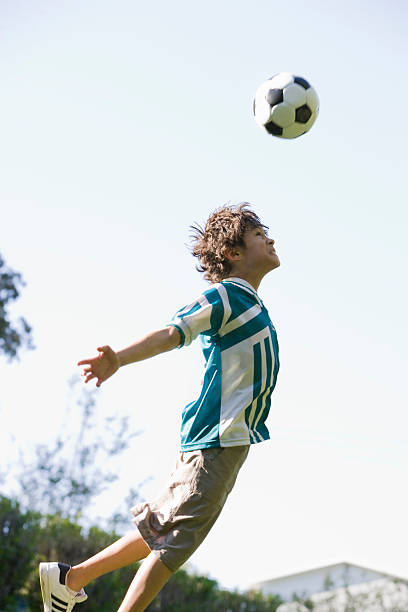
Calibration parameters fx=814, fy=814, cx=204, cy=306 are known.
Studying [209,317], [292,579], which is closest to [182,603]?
[209,317]

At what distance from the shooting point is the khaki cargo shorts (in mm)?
3533

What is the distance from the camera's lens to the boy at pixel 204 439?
11.5ft

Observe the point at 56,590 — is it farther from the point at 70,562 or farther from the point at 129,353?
the point at 70,562

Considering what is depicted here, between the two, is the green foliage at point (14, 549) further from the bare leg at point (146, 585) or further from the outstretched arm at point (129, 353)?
the outstretched arm at point (129, 353)

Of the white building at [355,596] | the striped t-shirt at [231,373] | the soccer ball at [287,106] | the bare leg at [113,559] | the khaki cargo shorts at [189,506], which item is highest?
the soccer ball at [287,106]

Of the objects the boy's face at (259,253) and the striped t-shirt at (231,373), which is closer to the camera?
the striped t-shirt at (231,373)

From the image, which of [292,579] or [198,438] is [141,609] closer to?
[198,438]

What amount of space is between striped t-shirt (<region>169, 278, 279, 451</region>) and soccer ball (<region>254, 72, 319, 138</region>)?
6.40ft

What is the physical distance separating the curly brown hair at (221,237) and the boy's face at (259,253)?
0.04 m

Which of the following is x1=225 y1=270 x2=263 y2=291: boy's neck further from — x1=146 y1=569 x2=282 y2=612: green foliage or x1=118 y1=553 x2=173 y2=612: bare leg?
x1=146 y1=569 x2=282 y2=612: green foliage

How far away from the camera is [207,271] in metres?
4.35

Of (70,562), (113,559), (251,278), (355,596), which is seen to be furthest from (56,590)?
(355,596)

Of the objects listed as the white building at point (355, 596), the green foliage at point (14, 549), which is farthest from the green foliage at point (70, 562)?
the white building at point (355, 596)

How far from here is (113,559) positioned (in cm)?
376
